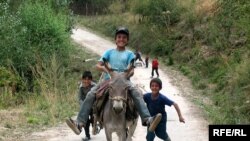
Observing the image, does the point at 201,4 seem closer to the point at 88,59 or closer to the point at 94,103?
the point at 88,59

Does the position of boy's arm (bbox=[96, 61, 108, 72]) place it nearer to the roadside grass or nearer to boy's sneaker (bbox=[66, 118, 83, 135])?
boy's sneaker (bbox=[66, 118, 83, 135])

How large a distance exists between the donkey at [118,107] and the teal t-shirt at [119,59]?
10.2 inches

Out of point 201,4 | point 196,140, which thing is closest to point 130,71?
point 196,140

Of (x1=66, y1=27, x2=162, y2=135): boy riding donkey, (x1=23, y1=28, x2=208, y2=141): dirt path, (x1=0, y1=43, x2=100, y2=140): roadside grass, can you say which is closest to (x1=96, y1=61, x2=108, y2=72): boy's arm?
(x1=66, y1=27, x2=162, y2=135): boy riding donkey

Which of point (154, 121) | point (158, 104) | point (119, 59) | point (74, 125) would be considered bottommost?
point (74, 125)

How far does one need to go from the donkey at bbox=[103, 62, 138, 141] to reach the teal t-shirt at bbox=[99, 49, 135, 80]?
26 centimetres

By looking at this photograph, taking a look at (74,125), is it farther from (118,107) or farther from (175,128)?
(175,128)

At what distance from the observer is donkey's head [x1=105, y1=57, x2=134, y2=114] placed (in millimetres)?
7973

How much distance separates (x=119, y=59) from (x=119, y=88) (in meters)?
0.75

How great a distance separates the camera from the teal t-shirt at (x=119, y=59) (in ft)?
28.6

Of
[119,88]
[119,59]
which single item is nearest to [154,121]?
[119,88]

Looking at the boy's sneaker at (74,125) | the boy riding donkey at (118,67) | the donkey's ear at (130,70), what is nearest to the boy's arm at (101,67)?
the boy riding donkey at (118,67)

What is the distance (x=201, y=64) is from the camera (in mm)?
26219

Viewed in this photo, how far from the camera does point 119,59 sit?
28.7ft
